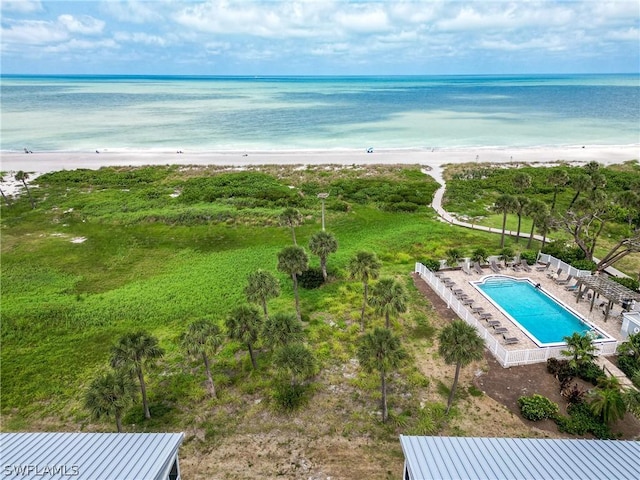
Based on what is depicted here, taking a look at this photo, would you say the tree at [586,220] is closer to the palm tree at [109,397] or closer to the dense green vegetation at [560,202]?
the dense green vegetation at [560,202]

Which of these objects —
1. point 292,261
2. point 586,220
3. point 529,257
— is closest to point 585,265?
point 529,257

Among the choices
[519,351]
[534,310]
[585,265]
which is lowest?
[534,310]

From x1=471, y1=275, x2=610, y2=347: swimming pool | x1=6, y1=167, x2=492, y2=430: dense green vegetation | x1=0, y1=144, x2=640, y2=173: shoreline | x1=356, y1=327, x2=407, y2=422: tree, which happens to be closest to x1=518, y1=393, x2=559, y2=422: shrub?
x1=6, y1=167, x2=492, y2=430: dense green vegetation

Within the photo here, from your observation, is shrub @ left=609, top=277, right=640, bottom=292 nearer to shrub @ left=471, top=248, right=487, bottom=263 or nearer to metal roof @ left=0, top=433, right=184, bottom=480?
shrub @ left=471, top=248, right=487, bottom=263

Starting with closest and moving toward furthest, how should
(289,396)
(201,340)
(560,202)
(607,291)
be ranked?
(201,340)
(289,396)
(607,291)
(560,202)

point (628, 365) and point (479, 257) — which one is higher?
point (479, 257)

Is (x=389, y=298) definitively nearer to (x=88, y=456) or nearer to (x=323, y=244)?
(x=323, y=244)

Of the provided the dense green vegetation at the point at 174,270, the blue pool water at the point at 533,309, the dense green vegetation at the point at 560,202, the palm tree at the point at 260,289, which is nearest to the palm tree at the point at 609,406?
the blue pool water at the point at 533,309
